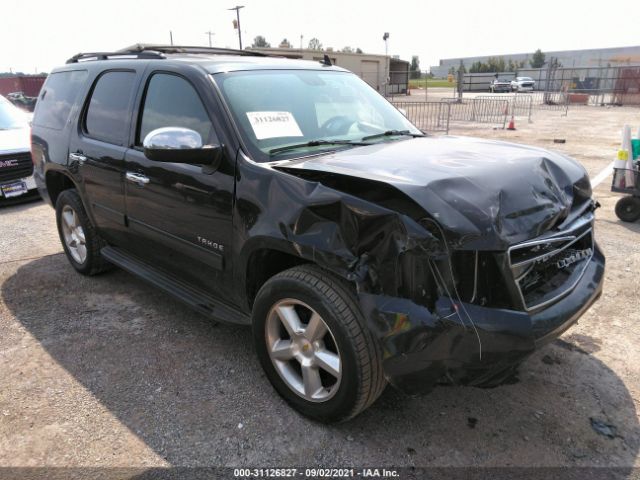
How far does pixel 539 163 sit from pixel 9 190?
7522 millimetres

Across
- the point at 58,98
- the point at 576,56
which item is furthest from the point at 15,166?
the point at 576,56

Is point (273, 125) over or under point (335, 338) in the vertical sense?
over

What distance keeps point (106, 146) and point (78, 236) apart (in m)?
1.23

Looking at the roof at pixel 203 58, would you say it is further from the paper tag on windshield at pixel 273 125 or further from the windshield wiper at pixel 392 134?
the windshield wiper at pixel 392 134

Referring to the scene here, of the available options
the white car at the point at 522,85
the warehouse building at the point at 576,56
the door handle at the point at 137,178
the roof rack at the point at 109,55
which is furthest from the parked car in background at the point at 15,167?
the warehouse building at the point at 576,56

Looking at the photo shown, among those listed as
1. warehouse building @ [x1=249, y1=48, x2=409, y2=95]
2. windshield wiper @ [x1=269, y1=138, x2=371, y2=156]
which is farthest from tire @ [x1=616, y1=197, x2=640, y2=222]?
warehouse building @ [x1=249, y1=48, x2=409, y2=95]

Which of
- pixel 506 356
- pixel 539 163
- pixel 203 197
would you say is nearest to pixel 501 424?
pixel 506 356

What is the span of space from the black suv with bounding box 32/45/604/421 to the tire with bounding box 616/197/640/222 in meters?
3.80

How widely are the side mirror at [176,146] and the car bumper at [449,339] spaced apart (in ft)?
4.12

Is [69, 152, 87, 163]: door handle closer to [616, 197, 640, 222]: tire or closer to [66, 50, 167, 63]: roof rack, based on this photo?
[66, 50, 167, 63]: roof rack

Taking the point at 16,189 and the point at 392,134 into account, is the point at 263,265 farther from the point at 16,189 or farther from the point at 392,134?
the point at 16,189

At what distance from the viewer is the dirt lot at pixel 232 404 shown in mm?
2498

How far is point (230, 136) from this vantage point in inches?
113

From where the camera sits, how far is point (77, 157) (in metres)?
4.27
